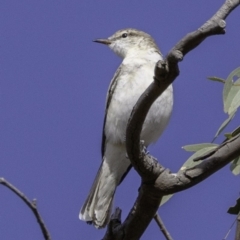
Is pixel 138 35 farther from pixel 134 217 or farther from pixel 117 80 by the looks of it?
pixel 134 217

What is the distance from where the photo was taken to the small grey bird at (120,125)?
4.67 meters

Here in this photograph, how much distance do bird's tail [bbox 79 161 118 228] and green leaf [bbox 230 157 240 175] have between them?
1475 millimetres

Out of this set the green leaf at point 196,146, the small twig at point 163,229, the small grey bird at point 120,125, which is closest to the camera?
the small twig at point 163,229

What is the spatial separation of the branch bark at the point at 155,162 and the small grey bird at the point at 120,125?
4.70 feet

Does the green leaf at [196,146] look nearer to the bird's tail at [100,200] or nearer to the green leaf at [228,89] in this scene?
the green leaf at [228,89]

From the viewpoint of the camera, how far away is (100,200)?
4.78 meters

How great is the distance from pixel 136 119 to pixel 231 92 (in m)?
0.54

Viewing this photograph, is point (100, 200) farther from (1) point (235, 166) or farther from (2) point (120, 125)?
(1) point (235, 166)

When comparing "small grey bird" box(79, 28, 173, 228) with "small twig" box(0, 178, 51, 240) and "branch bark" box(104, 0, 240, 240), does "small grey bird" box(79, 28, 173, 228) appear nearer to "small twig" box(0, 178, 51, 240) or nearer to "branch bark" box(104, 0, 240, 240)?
"branch bark" box(104, 0, 240, 240)

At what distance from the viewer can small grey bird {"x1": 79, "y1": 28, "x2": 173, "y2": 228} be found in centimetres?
467

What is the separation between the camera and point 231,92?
10.2 feet

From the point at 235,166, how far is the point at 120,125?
186cm

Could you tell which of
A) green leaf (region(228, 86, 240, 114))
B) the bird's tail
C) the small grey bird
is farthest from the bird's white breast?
green leaf (region(228, 86, 240, 114))

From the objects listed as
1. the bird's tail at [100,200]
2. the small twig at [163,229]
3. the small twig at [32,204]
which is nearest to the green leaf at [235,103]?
the small twig at [163,229]
